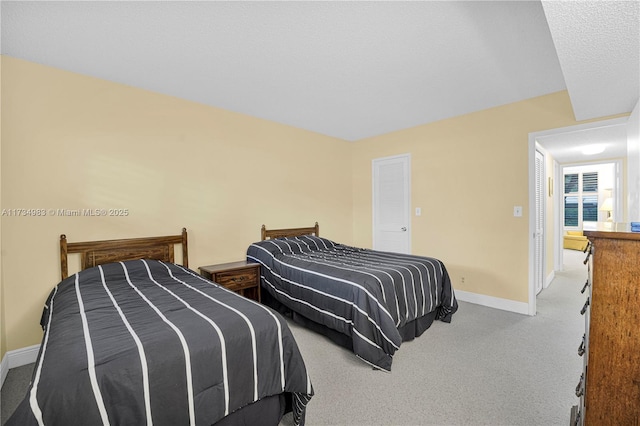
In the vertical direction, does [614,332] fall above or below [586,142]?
below

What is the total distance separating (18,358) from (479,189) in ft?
16.3

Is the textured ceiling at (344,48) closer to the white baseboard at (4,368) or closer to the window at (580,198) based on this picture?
the white baseboard at (4,368)

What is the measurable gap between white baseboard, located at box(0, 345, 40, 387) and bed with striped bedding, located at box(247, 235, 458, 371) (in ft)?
6.73

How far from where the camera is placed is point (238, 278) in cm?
320

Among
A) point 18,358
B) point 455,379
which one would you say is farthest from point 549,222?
point 18,358

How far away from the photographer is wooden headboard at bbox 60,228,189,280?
2.52 metres

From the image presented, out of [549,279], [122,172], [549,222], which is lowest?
[549,279]

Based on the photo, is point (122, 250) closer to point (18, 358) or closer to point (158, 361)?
point (18, 358)

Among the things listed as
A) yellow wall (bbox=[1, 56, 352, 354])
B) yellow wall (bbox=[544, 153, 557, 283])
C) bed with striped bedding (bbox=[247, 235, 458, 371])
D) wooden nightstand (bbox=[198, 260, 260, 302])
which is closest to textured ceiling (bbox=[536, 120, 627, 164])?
yellow wall (bbox=[544, 153, 557, 283])

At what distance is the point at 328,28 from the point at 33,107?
2540mm

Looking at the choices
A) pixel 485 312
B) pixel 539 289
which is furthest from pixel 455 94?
pixel 539 289

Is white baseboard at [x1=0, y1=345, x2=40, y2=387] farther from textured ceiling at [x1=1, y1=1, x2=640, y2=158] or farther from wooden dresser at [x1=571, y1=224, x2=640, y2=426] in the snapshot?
wooden dresser at [x1=571, y1=224, x2=640, y2=426]

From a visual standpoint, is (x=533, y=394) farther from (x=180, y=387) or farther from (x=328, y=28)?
(x=328, y=28)

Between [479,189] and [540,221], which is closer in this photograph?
[479,189]
